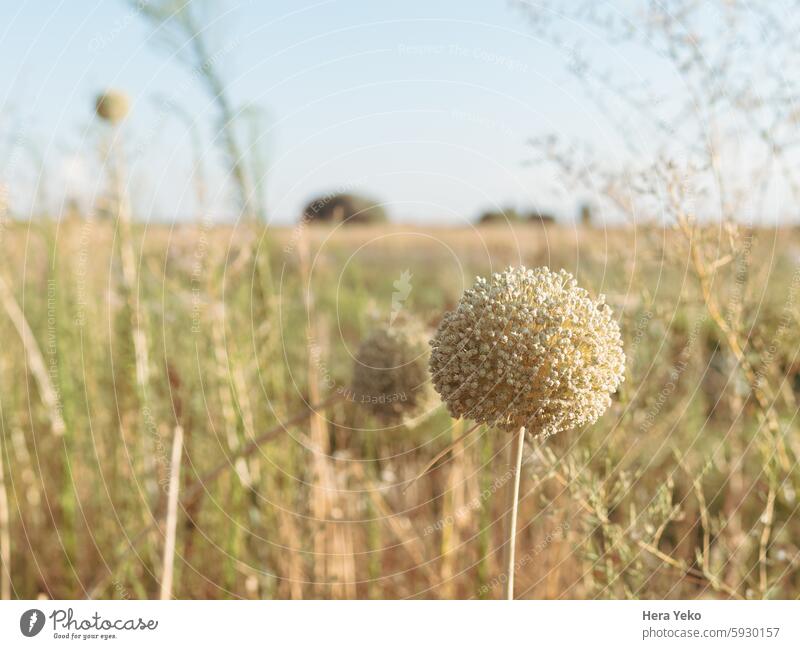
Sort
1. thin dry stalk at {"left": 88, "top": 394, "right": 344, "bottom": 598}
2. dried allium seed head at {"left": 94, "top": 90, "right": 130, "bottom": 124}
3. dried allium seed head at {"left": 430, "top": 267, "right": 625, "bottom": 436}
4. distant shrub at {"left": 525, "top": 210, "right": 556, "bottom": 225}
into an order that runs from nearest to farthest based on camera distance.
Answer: dried allium seed head at {"left": 430, "top": 267, "right": 625, "bottom": 436} → thin dry stalk at {"left": 88, "top": 394, "right": 344, "bottom": 598} → distant shrub at {"left": 525, "top": 210, "right": 556, "bottom": 225} → dried allium seed head at {"left": 94, "top": 90, "right": 130, "bottom": 124}

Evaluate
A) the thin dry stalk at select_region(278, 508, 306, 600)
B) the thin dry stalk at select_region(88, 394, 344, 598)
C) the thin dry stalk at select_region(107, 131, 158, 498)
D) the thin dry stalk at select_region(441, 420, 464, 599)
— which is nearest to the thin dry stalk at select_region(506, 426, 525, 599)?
the thin dry stalk at select_region(88, 394, 344, 598)

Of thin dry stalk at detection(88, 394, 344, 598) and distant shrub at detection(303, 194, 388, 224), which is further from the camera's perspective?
distant shrub at detection(303, 194, 388, 224)

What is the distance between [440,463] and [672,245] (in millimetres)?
930

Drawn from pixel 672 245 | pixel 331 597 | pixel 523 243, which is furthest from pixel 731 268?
pixel 331 597

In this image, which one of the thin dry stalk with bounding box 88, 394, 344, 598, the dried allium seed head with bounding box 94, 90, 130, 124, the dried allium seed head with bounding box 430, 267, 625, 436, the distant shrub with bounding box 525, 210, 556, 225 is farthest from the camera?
the dried allium seed head with bounding box 94, 90, 130, 124

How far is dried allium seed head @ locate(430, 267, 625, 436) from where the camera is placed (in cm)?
68

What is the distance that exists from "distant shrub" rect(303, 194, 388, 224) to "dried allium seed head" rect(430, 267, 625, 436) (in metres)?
0.71

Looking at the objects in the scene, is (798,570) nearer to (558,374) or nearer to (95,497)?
(558,374)

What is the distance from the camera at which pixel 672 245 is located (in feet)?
4.13

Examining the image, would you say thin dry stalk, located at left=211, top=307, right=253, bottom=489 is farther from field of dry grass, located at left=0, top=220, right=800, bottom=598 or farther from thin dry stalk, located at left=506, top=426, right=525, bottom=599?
thin dry stalk, located at left=506, top=426, right=525, bottom=599

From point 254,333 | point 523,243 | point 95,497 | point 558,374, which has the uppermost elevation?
point 523,243
